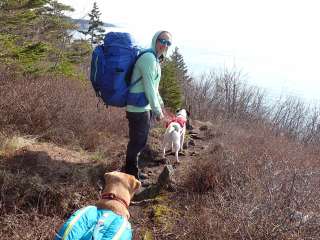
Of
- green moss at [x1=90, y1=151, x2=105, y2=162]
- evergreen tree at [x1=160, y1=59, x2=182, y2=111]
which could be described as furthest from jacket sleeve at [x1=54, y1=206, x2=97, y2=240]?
evergreen tree at [x1=160, y1=59, x2=182, y2=111]

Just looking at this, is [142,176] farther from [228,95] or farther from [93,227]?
[228,95]

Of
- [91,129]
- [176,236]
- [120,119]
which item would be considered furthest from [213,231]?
[120,119]

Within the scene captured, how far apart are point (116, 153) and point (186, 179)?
152cm

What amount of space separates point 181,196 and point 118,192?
1694 millimetres

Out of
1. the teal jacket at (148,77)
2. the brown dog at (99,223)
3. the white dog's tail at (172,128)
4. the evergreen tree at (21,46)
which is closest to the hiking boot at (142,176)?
the white dog's tail at (172,128)

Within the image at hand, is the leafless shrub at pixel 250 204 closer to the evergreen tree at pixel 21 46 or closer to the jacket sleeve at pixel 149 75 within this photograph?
the jacket sleeve at pixel 149 75

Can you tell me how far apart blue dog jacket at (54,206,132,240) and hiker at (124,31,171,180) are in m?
2.13

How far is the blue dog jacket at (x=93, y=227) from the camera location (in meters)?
2.38

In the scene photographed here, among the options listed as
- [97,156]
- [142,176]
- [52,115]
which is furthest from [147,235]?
[52,115]

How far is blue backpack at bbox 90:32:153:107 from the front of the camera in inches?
182

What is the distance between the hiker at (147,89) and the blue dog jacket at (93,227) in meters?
2.13

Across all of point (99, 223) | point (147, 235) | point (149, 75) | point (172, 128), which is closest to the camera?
point (99, 223)

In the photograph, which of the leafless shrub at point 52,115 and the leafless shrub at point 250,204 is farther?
the leafless shrub at point 52,115

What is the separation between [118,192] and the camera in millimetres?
3354
